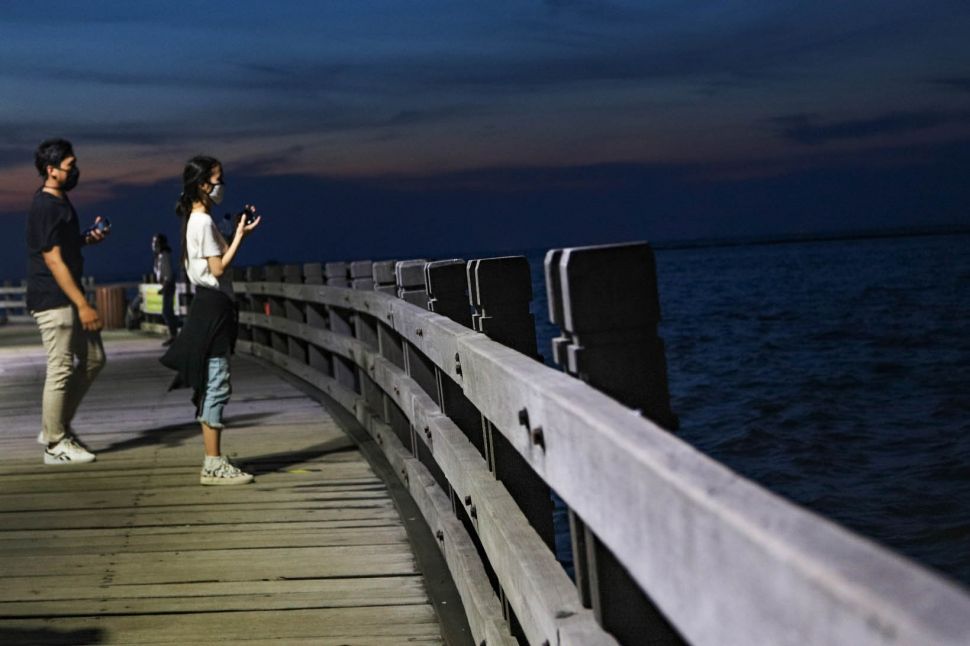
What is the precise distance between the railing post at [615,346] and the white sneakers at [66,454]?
6.23 metres

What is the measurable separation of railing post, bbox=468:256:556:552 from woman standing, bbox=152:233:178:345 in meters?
16.5

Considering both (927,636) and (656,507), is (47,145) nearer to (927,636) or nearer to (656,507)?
(656,507)

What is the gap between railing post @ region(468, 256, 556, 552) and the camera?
3.71 m

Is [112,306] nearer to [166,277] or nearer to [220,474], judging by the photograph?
[166,277]

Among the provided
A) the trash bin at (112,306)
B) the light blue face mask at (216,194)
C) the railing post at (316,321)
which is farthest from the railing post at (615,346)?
the trash bin at (112,306)

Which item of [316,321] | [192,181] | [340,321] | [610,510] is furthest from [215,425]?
[610,510]

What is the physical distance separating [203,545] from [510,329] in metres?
2.43

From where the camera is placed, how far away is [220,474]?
698cm

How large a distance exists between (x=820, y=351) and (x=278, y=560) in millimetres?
37003

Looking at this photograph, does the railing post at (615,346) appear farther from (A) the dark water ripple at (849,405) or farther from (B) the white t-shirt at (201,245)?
(A) the dark water ripple at (849,405)

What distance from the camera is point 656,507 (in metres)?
1.49

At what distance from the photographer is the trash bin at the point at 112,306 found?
28.2 metres

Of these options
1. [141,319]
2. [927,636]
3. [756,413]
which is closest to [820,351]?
[756,413]

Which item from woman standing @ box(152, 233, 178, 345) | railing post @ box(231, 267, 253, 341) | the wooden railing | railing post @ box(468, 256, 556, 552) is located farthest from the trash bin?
railing post @ box(468, 256, 556, 552)
